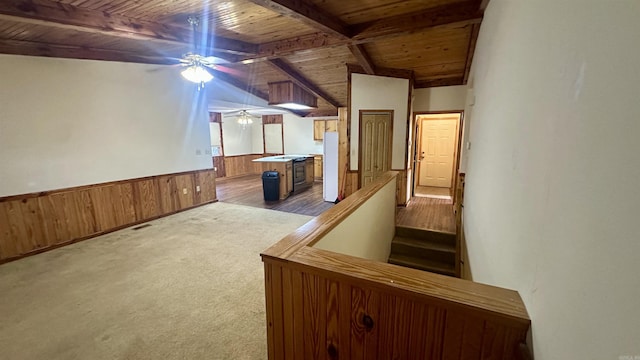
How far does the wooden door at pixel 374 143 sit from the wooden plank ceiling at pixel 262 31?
33.1 inches

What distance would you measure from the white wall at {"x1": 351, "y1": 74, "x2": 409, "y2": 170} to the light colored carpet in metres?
2.81

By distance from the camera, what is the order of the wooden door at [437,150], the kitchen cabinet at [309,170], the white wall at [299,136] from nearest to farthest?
1. the wooden door at [437,150]
2. the kitchen cabinet at [309,170]
3. the white wall at [299,136]

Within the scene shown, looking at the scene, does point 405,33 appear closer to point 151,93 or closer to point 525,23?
point 525,23

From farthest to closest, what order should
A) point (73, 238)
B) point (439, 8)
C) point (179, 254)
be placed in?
1. point (73, 238)
2. point (179, 254)
3. point (439, 8)

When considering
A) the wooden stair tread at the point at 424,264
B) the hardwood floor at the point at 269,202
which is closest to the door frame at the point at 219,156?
the hardwood floor at the point at 269,202

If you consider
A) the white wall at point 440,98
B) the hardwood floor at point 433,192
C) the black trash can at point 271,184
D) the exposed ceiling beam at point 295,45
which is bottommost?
the hardwood floor at point 433,192

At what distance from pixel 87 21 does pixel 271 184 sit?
14.0 feet

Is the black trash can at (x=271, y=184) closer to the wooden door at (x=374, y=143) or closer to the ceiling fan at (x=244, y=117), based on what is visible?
the wooden door at (x=374, y=143)

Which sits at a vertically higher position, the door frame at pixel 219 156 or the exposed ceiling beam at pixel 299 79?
the exposed ceiling beam at pixel 299 79

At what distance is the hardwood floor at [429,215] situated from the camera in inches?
160

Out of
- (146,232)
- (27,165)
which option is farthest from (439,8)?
(27,165)

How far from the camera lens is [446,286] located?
3.14 feet

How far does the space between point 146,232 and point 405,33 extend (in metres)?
4.75

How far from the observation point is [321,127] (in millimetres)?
9555
